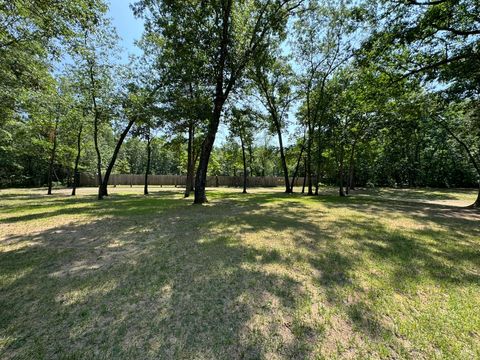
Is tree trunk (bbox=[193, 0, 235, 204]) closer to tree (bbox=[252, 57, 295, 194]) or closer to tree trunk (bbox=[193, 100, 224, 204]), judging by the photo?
tree trunk (bbox=[193, 100, 224, 204])

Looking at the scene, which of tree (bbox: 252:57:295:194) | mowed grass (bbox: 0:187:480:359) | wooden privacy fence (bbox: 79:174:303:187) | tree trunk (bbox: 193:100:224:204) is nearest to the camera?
mowed grass (bbox: 0:187:480:359)

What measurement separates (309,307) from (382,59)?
1134cm

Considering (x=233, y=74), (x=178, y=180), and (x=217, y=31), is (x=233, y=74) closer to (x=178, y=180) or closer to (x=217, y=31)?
(x=217, y=31)

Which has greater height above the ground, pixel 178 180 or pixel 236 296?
pixel 178 180

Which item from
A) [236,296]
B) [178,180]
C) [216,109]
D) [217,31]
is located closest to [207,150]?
[216,109]

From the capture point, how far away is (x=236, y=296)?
9.61ft

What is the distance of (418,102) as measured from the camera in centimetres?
1409

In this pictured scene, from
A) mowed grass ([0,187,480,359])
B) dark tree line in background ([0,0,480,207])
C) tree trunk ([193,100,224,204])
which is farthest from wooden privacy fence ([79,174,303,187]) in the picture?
mowed grass ([0,187,480,359])

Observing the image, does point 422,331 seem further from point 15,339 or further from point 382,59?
point 382,59

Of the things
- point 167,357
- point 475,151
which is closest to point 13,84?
point 167,357

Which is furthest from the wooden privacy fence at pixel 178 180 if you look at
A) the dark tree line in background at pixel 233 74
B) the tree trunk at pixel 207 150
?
the tree trunk at pixel 207 150

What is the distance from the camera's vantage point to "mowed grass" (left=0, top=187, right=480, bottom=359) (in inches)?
84.9

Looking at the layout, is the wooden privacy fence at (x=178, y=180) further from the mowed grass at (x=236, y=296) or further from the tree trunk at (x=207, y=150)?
the mowed grass at (x=236, y=296)

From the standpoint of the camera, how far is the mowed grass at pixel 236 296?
2.16 meters
